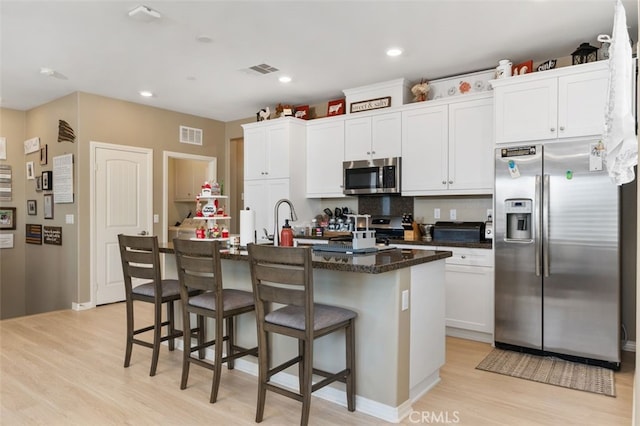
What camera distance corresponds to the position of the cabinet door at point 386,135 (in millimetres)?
4648

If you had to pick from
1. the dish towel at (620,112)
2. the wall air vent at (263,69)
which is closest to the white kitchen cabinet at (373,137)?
the wall air vent at (263,69)

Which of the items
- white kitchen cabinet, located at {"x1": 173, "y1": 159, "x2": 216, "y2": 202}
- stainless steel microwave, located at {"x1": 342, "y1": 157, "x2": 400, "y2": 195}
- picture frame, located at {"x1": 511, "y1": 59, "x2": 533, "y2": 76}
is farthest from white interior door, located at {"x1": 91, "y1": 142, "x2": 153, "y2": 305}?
picture frame, located at {"x1": 511, "y1": 59, "x2": 533, "y2": 76}

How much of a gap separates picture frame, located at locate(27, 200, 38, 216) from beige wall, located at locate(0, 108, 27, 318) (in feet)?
0.38

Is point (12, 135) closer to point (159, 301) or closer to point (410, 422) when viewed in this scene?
point (159, 301)

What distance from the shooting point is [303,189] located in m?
5.44

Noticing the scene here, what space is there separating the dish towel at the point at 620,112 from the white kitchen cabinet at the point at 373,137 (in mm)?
3215

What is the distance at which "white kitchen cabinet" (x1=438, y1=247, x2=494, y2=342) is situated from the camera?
3.80 metres

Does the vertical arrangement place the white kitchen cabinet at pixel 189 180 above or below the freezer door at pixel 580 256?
above

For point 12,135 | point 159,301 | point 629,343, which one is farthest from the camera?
point 12,135

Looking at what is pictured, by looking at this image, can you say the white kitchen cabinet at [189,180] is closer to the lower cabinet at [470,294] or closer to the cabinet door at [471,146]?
the cabinet door at [471,146]

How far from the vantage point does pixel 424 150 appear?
175 inches

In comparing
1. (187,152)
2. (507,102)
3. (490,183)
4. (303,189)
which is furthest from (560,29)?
(187,152)

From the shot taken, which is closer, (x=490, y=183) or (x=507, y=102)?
(x=507, y=102)

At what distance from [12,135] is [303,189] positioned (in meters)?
4.36
